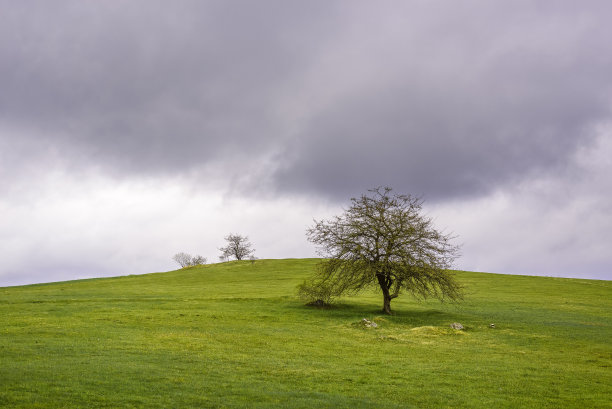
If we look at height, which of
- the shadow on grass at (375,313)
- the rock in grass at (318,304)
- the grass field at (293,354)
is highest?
the rock in grass at (318,304)

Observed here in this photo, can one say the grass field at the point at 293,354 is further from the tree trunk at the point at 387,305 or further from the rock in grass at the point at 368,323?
the tree trunk at the point at 387,305

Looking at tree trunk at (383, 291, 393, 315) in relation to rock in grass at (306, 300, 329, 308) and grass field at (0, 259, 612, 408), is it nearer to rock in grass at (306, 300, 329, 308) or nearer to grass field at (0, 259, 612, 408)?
grass field at (0, 259, 612, 408)

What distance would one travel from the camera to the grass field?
737 inches

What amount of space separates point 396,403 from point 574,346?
21.8 metres

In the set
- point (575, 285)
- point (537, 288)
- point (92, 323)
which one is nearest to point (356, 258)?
point (92, 323)

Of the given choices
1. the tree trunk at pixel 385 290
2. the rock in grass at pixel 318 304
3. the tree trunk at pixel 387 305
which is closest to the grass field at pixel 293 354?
the tree trunk at pixel 387 305

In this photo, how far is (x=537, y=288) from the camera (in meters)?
77.5

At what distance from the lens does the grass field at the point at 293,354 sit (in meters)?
18.7

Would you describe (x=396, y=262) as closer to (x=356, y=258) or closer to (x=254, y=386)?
(x=356, y=258)

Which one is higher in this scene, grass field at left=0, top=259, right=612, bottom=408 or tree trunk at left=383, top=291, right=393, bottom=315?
tree trunk at left=383, top=291, right=393, bottom=315

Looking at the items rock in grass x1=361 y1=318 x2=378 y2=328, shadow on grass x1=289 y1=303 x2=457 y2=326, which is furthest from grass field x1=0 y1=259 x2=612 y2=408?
rock in grass x1=361 y1=318 x2=378 y2=328

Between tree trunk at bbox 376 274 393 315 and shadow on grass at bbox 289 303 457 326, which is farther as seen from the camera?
tree trunk at bbox 376 274 393 315

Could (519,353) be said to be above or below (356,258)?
below

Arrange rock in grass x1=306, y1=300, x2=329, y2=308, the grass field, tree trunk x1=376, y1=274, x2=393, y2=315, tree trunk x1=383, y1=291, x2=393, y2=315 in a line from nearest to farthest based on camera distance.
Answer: the grass field, tree trunk x1=376, y1=274, x2=393, y2=315, tree trunk x1=383, y1=291, x2=393, y2=315, rock in grass x1=306, y1=300, x2=329, y2=308
